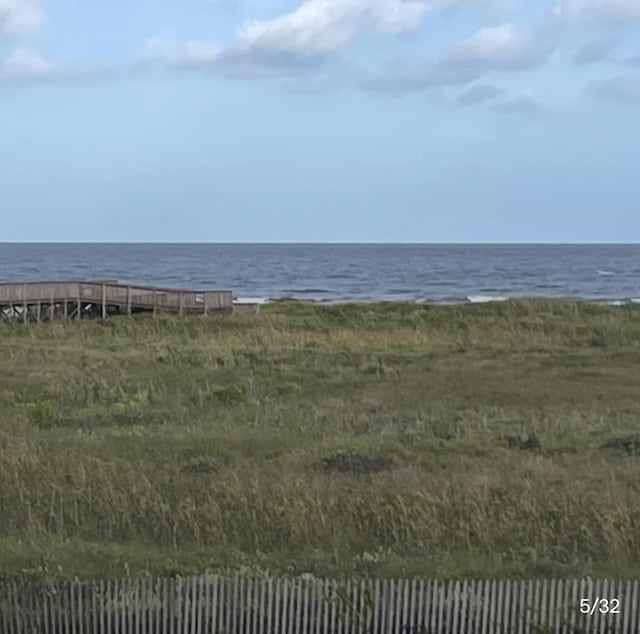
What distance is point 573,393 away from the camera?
74.9 ft

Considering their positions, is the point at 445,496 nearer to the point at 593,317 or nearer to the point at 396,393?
the point at 396,393

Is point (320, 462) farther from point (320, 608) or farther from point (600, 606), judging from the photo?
point (600, 606)

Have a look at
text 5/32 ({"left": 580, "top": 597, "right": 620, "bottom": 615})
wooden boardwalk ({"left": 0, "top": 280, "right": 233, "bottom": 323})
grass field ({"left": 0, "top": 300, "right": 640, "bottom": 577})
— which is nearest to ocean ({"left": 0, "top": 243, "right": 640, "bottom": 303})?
wooden boardwalk ({"left": 0, "top": 280, "right": 233, "bottom": 323})

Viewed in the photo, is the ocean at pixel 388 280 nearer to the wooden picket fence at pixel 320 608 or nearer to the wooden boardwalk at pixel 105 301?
the wooden boardwalk at pixel 105 301

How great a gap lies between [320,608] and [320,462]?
20.3 ft

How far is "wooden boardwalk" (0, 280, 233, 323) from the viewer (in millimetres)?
43031

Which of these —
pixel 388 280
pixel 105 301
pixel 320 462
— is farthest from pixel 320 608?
pixel 388 280

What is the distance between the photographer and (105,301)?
143ft

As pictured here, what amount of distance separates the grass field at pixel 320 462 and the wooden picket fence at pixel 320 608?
3.10 ft

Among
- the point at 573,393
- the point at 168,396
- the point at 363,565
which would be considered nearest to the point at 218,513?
the point at 363,565

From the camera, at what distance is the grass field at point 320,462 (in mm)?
9367

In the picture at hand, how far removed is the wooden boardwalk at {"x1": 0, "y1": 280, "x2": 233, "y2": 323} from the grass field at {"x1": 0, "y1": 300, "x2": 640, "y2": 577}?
40.0 feet

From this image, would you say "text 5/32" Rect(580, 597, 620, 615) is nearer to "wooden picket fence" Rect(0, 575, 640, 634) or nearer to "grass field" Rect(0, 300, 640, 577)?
"wooden picket fence" Rect(0, 575, 640, 634)

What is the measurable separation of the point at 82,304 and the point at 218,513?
3505 cm
